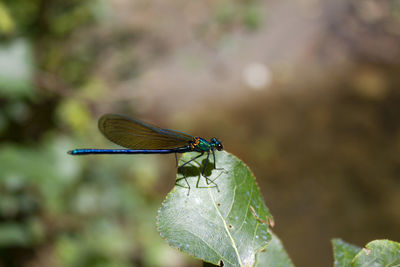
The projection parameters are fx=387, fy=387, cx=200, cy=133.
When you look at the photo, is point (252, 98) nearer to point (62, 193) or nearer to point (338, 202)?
point (338, 202)

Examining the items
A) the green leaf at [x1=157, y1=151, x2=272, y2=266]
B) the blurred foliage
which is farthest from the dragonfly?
the blurred foliage

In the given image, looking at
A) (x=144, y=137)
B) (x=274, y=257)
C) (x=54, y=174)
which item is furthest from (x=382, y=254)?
(x=54, y=174)

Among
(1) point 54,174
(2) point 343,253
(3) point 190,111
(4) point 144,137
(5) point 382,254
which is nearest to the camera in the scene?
(5) point 382,254

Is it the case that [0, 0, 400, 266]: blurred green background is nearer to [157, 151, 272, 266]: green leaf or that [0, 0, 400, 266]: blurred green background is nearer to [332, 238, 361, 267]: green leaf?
[157, 151, 272, 266]: green leaf

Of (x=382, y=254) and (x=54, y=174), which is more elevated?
(x=54, y=174)

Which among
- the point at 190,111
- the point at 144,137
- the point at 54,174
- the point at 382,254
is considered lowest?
the point at 382,254

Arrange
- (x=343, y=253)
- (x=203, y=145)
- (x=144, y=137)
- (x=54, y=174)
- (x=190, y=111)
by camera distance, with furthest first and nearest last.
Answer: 1. (x=190, y=111)
2. (x=54, y=174)
3. (x=144, y=137)
4. (x=203, y=145)
5. (x=343, y=253)

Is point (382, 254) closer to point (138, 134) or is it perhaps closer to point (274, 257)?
point (274, 257)

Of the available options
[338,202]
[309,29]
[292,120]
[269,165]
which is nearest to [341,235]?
[338,202]
